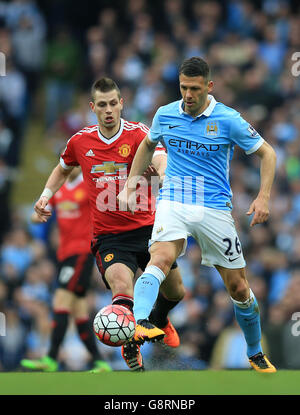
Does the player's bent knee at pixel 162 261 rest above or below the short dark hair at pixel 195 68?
below

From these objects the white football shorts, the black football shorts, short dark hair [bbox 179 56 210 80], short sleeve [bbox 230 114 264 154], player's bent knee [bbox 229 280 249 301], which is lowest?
the black football shorts

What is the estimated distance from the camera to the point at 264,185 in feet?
22.0

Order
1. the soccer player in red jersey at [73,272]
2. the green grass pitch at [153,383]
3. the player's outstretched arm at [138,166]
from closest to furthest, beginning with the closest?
the green grass pitch at [153,383], the player's outstretched arm at [138,166], the soccer player in red jersey at [73,272]

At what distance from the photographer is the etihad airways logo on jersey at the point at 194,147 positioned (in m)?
6.86

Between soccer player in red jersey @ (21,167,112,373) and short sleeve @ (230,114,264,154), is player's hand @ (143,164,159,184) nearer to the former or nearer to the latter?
short sleeve @ (230,114,264,154)

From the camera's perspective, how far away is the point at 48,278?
43.2 feet

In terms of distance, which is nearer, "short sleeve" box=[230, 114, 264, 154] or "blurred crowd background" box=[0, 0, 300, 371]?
"short sleeve" box=[230, 114, 264, 154]

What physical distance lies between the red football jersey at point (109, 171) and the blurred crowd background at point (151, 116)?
13.1 feet

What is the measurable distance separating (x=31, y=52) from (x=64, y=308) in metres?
8.32

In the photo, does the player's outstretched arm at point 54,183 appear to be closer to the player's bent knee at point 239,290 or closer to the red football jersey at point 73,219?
the red football jersey at point 73,219

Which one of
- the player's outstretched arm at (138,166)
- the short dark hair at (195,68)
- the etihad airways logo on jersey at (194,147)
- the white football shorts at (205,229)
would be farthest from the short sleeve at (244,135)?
the player's outstretched arm at (138,166)

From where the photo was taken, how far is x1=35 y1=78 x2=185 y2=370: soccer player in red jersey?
7.51 metres

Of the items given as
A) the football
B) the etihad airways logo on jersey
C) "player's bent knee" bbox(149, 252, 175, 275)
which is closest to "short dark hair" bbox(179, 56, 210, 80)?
the etihad airways logo on jersey

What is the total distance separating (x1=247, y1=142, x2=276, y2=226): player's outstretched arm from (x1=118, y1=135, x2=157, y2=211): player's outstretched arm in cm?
96
